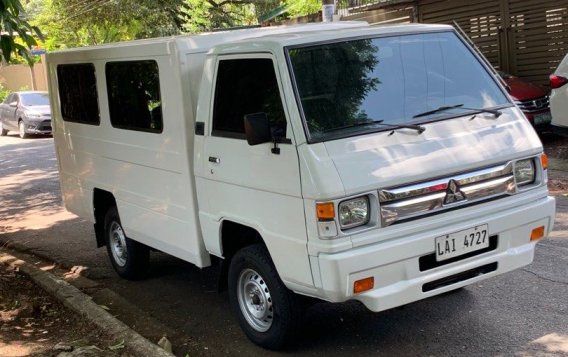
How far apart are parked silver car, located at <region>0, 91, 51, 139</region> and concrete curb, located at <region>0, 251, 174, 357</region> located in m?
15.9

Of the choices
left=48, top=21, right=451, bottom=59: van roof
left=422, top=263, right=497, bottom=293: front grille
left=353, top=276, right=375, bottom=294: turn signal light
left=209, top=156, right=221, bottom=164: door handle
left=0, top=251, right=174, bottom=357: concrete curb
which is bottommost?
left=0, top=251, right=174, bottom=357: concrete curb

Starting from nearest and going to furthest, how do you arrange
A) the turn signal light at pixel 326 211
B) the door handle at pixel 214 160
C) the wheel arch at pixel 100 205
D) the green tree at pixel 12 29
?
the turn signal light at pixel 326 211 < the door handle at pixel 214 160 < the green tree at pixel 12 29 < the wheel arch at pixel 100 205

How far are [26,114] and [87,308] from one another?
1868 cm

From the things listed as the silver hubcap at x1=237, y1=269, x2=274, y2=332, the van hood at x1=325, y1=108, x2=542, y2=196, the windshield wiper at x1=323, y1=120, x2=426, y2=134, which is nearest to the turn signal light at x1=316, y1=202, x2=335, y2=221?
the van hood at x1=325, y1=108, x2=542, y2=196

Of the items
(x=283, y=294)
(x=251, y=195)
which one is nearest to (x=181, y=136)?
Answer: (x=251, y=195)

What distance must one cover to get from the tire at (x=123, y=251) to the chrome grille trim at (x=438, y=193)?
10.8ft

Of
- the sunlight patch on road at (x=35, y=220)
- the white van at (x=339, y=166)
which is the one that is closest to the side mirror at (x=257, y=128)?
the white van at (x=339, y=166)

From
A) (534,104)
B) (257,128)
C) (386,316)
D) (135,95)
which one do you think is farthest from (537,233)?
(534,104)

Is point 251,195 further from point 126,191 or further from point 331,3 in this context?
point 331,3

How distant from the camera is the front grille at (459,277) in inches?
157

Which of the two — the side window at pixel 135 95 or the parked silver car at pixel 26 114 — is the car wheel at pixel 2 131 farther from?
the side window at pixel 135 95

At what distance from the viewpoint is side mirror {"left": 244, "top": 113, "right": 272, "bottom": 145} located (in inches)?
157

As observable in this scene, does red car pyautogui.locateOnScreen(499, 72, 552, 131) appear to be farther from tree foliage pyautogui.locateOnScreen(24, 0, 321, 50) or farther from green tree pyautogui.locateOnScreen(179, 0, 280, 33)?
green tree pyautogui.locateOnScreen(179, 0, 280, 33)

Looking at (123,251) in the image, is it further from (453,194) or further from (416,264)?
(453,194)
